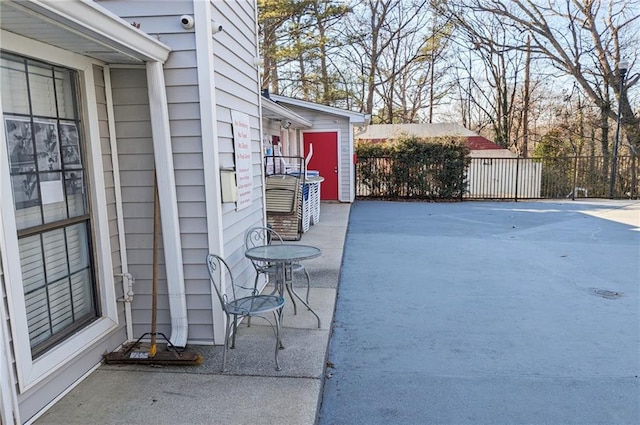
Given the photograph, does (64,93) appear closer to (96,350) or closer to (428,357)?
(96,350)

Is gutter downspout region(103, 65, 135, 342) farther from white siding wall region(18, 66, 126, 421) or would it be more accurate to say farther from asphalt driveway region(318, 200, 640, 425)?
asphalt driveway region(318, 200, 640, 425)

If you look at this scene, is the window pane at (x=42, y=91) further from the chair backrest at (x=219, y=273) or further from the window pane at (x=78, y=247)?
the chair backrest at (x=219, y=273)

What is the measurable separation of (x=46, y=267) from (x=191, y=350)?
109 cm

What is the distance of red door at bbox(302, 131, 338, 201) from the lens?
11.7 metres

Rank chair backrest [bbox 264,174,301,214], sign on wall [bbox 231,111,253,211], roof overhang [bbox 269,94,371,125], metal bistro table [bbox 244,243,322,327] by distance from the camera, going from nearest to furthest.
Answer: metal bistro table [bbox 244,243,322,327], sign on wall [bbox 231,111,253,211], chair backrest [bbox 264,174,301,214], roof overhang [bbox 269,94,371,125]

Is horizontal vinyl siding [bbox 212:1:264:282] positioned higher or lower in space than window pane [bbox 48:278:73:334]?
higher

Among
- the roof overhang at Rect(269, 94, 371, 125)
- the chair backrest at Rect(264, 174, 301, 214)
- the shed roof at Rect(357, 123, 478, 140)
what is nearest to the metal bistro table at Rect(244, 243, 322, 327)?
the chair backrest at Rect(264, 174, 301, 214)

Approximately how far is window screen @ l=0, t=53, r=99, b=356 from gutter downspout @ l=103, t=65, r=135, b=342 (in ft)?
0.77

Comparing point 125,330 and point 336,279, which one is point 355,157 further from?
point 125,330

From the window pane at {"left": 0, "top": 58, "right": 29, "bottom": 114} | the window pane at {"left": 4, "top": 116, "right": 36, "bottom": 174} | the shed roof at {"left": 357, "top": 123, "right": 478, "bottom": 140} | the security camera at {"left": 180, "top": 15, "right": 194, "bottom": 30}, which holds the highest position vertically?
the shed roof at {"left": 357, "top": 123, "right": 478, "bottom": 140}

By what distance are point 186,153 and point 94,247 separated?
823mm

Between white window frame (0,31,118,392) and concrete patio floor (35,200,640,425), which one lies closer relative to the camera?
white window frame (0,31,118,392)

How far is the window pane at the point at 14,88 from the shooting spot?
6.82 feet

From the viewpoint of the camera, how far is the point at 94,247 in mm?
2768
